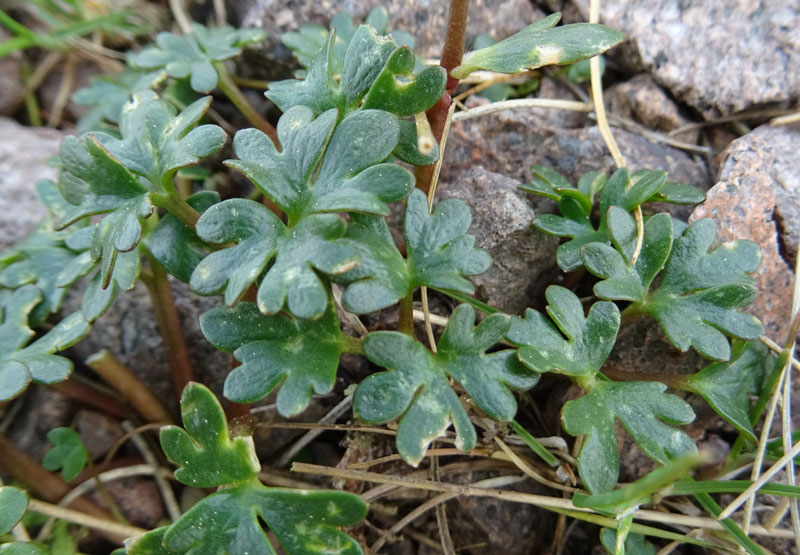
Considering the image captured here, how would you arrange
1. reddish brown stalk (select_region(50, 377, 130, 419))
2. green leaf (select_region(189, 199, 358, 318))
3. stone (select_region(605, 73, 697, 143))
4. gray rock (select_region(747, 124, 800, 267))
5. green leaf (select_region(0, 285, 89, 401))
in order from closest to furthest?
green leaf (select_region(189, 199, 358, 318)) → green leaf (select_region(0, 285, 89, 401)) → gray rock (select_region(747, 124, 800, 267)) → reddish brown stalk (select_region(50, 377, 130, 419)) → stone (select_region(605, 73, 697, 143))

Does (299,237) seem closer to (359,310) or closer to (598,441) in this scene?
(359,310)

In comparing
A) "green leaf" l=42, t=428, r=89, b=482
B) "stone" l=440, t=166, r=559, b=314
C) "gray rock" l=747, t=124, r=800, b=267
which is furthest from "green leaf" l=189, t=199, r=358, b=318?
"gray rock" l=747, t=124, r=800, b=267

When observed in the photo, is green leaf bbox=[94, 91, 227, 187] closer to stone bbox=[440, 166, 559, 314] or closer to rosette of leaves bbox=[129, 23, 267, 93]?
rosette of leaves bbox=[129, 23, 267, 93]

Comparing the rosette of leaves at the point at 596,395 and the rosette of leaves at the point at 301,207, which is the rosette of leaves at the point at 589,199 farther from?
the rosette of leaves at the point at 301,207

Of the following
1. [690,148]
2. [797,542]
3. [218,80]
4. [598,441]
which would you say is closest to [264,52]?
[218,80]

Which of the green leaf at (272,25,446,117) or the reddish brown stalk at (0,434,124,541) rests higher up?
the green leaf at (272,25,446,117)

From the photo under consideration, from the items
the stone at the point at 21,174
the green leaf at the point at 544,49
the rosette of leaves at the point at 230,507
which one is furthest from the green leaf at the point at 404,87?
the stone at the point at 21,174

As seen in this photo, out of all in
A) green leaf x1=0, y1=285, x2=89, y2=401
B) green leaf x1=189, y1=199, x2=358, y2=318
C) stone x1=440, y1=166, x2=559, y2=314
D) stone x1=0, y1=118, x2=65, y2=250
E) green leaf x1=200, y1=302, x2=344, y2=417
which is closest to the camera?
green leaf x1=189, y1=199, x2=358, y2=318

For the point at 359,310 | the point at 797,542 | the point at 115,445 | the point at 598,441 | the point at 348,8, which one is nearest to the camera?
the point at 359,310
